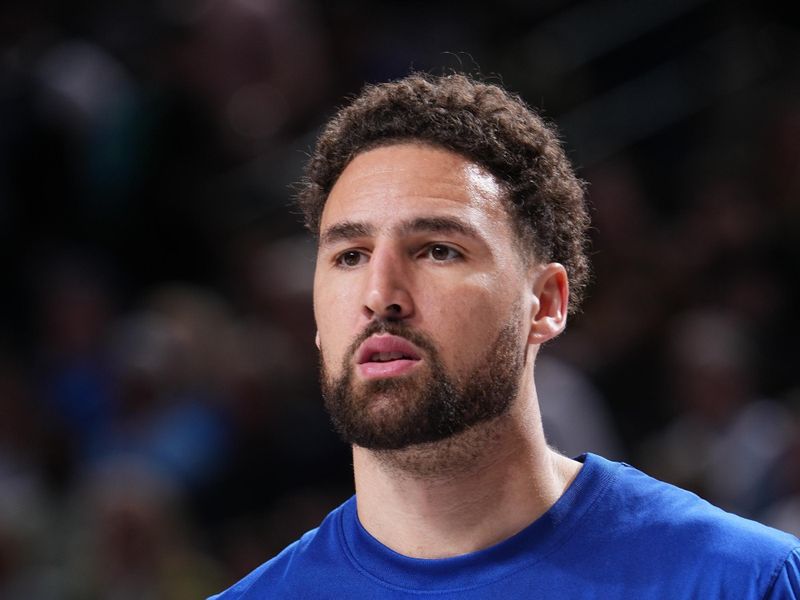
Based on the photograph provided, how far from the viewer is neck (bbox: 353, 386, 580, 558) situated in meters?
2.64

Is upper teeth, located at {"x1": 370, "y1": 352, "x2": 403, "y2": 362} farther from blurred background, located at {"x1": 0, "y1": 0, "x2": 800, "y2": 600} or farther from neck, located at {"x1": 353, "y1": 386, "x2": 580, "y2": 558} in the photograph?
blurred background, located at {"x1": 0, "y1": 0, "x2": 800, "y2": 600}

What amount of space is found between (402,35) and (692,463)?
367 centimetres

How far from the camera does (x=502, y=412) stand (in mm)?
2672

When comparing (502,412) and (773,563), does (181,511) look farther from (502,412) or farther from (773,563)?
(773,563)

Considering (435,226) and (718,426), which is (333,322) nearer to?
(435,226)

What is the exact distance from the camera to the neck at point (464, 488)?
8.67 feet

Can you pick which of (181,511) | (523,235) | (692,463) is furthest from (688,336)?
(523,235)

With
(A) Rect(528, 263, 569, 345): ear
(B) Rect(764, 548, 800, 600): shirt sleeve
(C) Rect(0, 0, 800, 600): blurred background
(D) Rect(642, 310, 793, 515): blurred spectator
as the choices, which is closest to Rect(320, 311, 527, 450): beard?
(A) Rect(528, 263, 569, 345): ear

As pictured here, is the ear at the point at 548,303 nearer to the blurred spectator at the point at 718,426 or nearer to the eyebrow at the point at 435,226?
the eyebrow at the point at 435,226

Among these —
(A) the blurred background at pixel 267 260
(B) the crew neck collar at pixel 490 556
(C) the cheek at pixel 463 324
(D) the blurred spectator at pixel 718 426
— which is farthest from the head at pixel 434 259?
(D) the blurred spectator at pixel 718 426

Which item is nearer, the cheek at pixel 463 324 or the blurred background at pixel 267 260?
the cheek at pixel 463 324

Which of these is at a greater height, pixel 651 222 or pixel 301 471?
pixel 651 222

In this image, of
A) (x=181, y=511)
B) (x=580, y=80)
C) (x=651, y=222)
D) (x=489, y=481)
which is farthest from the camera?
(x=580, y=80)

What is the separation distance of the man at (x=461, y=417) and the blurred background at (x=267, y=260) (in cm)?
239
